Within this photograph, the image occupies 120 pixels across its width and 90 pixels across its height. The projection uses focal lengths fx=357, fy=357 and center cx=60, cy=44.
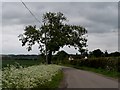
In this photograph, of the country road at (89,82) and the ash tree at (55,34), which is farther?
the ash tree at (55,34)

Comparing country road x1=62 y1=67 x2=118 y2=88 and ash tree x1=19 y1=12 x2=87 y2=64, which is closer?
country road x1=62 y1=67 x2=118 y2=88

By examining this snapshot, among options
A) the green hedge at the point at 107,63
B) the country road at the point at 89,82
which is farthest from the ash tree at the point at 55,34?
the country road at the point at 89,82

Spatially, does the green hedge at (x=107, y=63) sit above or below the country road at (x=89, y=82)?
above

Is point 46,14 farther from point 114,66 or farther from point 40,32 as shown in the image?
point 114,66

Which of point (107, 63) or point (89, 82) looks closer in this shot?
point (89, 82)

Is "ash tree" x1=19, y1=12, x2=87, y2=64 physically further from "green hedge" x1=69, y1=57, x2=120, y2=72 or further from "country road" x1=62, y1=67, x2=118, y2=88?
"country road" x1=62, y1=67, x2=118, y2=88

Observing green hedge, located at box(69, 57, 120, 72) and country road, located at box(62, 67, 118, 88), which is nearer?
country road, located at box(62, 67, 118, 88)

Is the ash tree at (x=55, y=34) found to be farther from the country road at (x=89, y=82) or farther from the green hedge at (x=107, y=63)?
the country road at (x=89, y=82)

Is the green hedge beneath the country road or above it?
above

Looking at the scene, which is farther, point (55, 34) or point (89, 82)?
point (55, 34)

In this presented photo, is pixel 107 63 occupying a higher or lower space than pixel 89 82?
higher

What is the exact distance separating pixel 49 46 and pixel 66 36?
4.85 m

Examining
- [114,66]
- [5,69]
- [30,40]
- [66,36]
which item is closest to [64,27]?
[66,36]

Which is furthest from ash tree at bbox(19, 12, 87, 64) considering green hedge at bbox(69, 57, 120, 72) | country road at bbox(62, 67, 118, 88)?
country road at bbox(62, 67, 118, 88)
